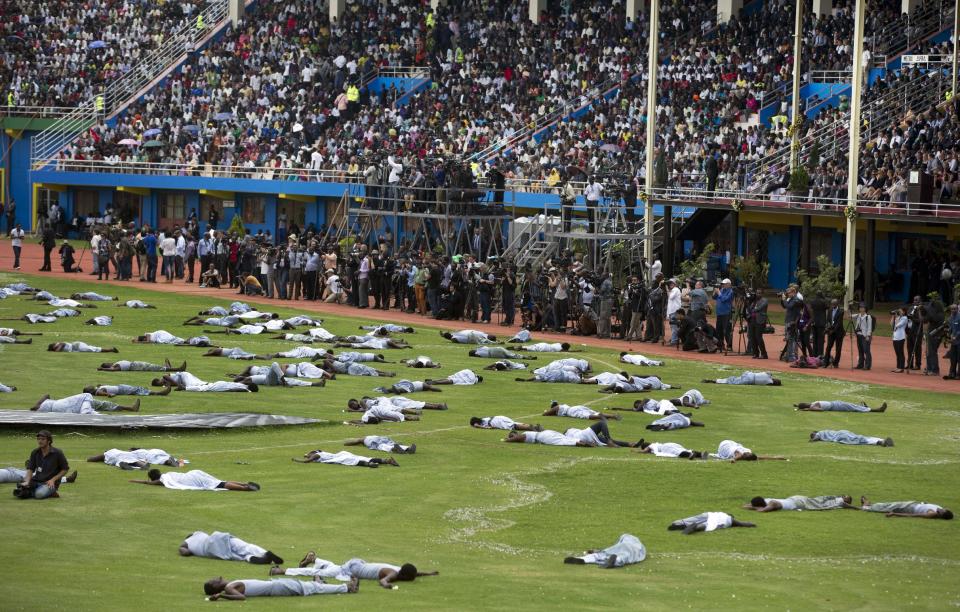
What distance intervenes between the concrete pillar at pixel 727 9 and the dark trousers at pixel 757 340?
86.6 feet

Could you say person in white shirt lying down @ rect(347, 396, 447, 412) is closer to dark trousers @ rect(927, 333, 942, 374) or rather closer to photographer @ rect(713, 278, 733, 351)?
photographer @ rect(713, 278, 733, 351)

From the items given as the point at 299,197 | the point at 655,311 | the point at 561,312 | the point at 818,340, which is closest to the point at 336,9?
the point at 299,197

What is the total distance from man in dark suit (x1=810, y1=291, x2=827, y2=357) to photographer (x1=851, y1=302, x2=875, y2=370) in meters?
0.73

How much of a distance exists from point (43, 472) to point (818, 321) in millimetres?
19977

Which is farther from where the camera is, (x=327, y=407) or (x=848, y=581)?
(x=327, y=407)

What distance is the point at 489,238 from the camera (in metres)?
48.0

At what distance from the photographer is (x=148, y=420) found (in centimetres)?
2202

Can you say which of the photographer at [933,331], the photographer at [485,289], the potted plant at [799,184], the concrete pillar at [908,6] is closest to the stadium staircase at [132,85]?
the photographer at [485,289]

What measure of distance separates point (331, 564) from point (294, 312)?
88.3 ft

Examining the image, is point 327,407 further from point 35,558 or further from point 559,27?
point 559,27

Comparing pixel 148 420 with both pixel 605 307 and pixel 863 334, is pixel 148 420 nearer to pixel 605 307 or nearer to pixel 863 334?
pixel 863 334

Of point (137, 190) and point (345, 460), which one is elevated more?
point (137, 190)

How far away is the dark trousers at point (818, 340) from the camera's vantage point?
32.6 meters

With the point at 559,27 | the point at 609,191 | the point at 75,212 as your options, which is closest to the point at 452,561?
the point at 609,191
